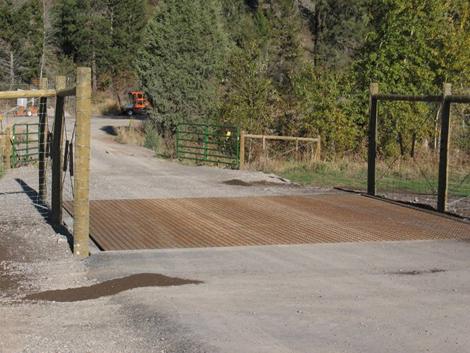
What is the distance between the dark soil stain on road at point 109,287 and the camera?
28.7ft

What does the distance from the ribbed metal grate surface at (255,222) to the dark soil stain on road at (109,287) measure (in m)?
2.09

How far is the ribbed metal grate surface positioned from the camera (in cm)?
1255

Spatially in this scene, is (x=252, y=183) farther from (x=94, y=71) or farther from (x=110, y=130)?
(x=94, y=71)

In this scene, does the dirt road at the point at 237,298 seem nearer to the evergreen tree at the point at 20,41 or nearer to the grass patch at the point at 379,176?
the grass patch at the point at 379,176

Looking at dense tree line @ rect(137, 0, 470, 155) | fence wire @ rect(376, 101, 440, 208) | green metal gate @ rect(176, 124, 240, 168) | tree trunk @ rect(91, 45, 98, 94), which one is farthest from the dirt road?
tree trunk @ rect(91, 45, 98, 94)

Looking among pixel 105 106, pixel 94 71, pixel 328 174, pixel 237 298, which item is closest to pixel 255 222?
pixel 237 298

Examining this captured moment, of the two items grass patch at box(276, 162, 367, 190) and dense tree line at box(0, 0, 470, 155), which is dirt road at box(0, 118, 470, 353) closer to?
grass patch at box(276, 162, 367, 190)

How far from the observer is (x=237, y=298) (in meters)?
8.68

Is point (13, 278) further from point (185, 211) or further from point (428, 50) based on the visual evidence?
point (428, 50)

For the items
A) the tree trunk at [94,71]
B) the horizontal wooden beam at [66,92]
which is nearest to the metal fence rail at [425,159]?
the horizontal wooden beam at [66,92]

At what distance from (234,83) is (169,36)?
635 cm

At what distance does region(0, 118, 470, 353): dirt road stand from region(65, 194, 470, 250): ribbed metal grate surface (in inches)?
28.1

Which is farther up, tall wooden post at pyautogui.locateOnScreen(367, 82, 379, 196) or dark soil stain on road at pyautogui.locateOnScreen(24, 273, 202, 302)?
tall wooden post at pyautogui.locateOnScreen(367, 82, 379, 196)

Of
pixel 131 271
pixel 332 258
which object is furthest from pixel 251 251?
pixel 131 271
